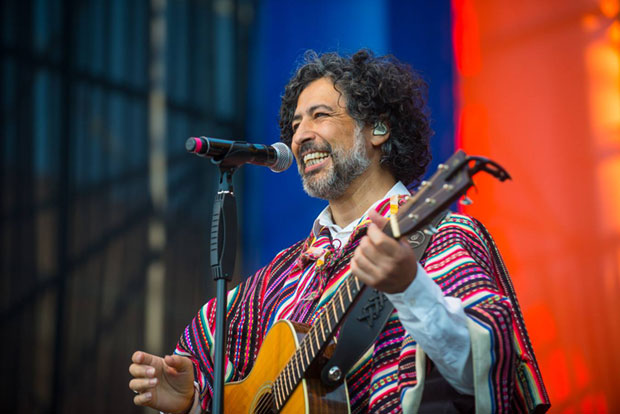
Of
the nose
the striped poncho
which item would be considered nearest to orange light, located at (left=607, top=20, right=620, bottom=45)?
the nose

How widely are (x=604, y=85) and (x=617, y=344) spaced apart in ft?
4.48

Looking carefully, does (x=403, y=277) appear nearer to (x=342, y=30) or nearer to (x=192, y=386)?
(x=192, y=386)

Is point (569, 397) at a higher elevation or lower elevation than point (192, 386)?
lower

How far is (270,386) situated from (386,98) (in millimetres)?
1270

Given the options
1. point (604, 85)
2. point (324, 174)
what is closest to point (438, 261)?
point (324, 174)

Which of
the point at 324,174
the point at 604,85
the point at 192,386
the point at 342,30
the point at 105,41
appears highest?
the point at 105,41

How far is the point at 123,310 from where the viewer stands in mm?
5113

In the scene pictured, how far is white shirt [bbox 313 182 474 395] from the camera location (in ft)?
5.48

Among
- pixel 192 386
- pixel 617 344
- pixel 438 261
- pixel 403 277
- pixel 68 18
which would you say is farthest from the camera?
pixel 68 18

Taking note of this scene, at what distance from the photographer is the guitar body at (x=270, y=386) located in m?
1.93

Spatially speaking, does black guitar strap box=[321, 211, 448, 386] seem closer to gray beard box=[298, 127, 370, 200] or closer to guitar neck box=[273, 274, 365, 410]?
guitar neck box=[273, 274, 365, 410]

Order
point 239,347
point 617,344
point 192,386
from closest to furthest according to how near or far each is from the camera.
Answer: point 192,386
point 239,347
point 617,344

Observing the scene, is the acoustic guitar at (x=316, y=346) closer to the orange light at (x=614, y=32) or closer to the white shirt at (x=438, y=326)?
the white shirt at (x=438, y=326)

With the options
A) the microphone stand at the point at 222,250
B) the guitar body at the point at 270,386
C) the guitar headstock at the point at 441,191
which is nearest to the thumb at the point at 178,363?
the guitar body at the point at 270,386
